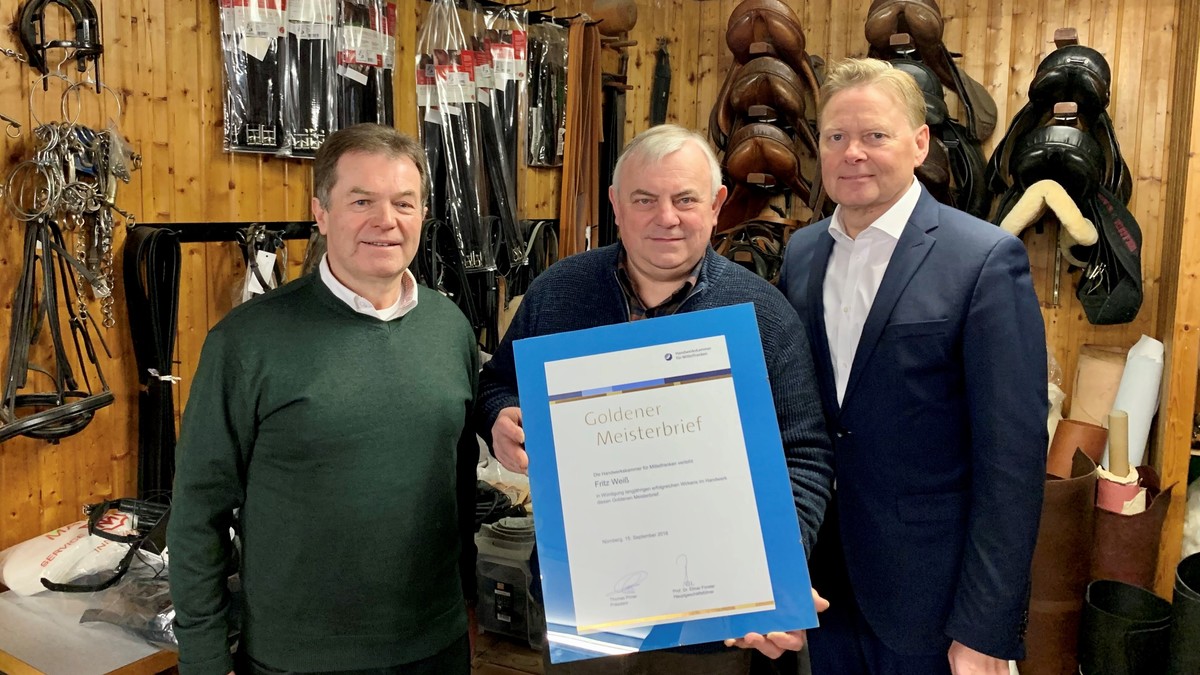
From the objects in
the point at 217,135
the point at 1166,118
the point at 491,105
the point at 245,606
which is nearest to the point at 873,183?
the point at 245,606

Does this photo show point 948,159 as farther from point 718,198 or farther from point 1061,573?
point 718,198

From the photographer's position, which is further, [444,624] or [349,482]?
[444,624]

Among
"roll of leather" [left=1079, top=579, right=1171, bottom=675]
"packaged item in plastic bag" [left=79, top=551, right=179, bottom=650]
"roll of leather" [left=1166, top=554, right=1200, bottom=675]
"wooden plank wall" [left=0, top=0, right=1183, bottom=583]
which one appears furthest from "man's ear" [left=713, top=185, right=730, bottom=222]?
"roll of leather" [left=1079, top=579, right=1171, bottom=675]

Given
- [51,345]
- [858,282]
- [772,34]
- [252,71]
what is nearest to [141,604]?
[51,345]

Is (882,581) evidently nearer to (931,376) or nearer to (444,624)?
(931,376)

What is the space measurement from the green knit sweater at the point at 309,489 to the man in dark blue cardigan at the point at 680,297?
20 centimetres

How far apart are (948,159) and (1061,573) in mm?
1664

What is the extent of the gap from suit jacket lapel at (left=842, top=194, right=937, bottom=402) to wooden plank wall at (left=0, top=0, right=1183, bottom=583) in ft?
6.56

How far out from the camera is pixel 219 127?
2676 millimetres

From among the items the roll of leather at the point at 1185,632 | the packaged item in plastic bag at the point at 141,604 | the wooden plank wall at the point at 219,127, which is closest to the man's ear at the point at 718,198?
the packaged item in plastic bag at the point at 141,604

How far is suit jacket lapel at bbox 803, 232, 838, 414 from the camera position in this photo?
63.0 inches

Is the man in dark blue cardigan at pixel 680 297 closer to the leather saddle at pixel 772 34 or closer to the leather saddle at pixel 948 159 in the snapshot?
the leather saddle at pixel 948 159

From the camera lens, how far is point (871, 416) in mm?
1555

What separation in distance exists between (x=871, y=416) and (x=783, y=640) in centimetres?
45
